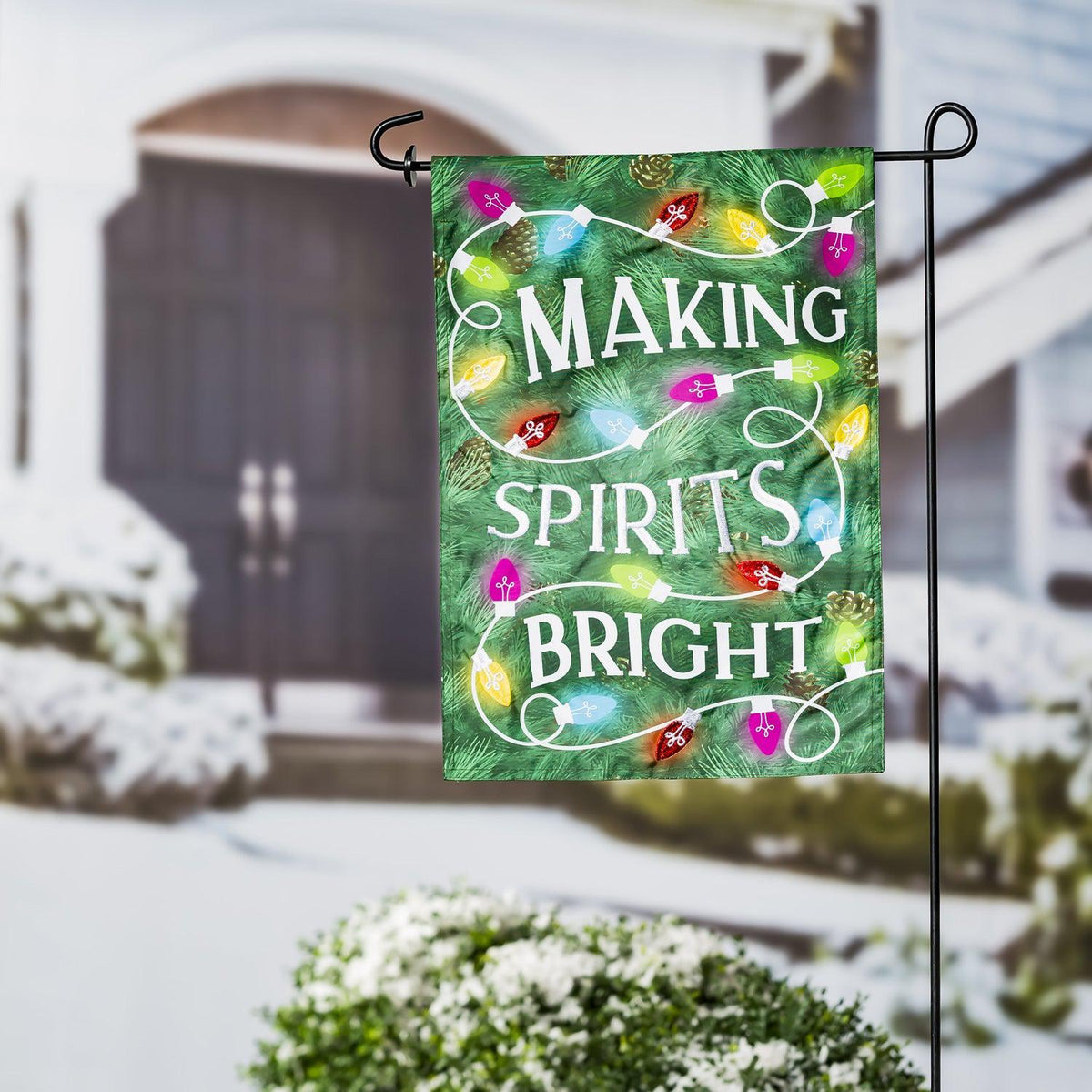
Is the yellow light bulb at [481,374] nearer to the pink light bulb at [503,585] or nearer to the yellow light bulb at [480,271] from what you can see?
the yellow light bulb at [480,271]

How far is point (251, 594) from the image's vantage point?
11.0ft

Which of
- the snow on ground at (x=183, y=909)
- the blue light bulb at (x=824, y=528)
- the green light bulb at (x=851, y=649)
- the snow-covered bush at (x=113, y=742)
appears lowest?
the snow on ground at (x=183, y=909)

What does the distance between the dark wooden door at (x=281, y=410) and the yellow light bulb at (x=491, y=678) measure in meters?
1.48

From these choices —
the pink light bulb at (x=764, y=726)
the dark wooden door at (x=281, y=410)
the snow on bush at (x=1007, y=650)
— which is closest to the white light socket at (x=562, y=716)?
the pink light bulb at (x=764, y=726)

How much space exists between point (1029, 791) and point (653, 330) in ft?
7.20

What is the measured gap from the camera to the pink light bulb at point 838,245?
192 centimetres

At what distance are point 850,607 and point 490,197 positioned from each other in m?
0.83

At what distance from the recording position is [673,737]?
6.22 feet

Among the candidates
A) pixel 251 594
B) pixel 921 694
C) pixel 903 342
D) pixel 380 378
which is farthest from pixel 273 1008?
pixel 903 342

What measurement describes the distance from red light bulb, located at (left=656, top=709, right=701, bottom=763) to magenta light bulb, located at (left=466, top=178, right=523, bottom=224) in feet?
2.65

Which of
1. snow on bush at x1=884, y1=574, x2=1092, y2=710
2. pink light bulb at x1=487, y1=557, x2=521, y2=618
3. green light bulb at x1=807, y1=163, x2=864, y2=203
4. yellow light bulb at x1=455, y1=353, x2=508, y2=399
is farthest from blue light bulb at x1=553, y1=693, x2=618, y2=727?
snow on bush at x1=884, y1=574, x2=1092, y2=710

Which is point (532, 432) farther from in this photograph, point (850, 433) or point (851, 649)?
point (851, 649)

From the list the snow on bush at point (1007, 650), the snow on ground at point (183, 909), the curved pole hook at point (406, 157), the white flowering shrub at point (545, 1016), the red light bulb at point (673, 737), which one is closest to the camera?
the curved pole hook at point (406, 157)

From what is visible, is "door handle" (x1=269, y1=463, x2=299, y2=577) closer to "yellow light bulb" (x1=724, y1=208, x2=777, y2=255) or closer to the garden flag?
the garden flag
